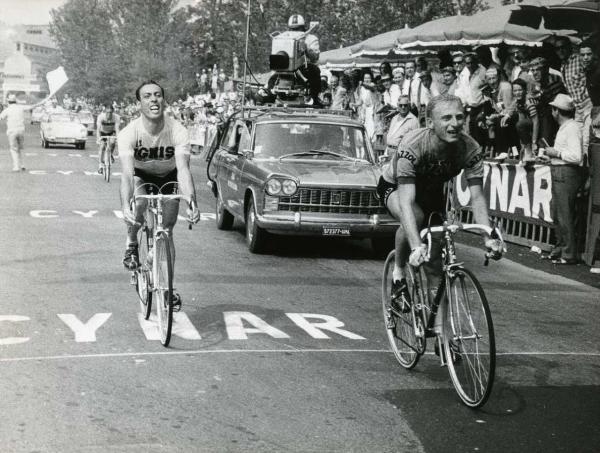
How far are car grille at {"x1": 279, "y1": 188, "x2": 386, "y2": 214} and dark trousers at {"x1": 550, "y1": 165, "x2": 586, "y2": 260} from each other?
2431mm

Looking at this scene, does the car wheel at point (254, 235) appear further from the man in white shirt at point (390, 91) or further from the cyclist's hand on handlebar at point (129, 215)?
the man in white shirt at point (390, 91)

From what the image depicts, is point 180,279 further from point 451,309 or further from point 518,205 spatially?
point 518,205

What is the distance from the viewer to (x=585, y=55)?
14.2m

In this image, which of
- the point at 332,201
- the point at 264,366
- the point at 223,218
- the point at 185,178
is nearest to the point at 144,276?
the point at 185,178

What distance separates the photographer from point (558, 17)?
15.5 metres

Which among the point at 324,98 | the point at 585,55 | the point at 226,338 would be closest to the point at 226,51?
the point at 324,98

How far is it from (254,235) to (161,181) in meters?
4.31

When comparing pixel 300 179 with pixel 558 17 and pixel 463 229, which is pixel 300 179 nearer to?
pixel 558 17

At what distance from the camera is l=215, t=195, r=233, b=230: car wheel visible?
15.3 meters

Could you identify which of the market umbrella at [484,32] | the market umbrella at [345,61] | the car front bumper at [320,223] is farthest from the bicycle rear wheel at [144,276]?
the market umbrella at [345,61]

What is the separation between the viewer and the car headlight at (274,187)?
505 inches

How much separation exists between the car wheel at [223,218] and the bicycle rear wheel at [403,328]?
784cm

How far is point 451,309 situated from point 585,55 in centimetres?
892

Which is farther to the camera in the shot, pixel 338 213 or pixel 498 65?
pixel 498 65
